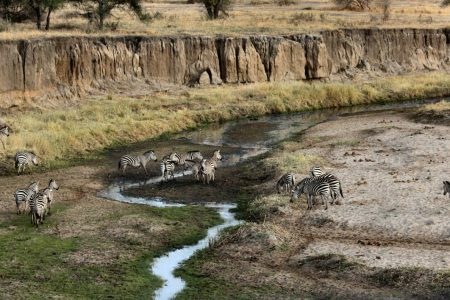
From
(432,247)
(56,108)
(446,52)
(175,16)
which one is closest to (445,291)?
(432,247)

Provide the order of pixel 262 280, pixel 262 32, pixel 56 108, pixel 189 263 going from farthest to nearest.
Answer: pixel 262 32 → pixel 56 108 → pixel 189 263 → pixel 262 280

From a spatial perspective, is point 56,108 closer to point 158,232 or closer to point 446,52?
point 158,232

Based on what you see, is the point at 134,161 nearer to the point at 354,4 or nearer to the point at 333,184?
the point at 333,184

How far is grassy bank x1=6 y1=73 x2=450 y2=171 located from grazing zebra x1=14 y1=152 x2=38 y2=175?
1062 mm

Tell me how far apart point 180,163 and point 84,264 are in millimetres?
12161

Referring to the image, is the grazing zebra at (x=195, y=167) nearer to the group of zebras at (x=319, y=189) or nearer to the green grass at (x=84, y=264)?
the green grass at (x=84, y=264)

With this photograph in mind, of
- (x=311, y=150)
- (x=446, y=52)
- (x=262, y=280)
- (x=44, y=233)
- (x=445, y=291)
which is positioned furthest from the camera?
(x=446, y=52)

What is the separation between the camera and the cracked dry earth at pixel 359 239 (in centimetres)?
1897

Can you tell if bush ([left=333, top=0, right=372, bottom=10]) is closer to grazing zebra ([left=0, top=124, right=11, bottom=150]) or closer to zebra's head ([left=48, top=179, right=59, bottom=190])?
grazing zebra ([left=0, top=124, right=11, bottom=150])

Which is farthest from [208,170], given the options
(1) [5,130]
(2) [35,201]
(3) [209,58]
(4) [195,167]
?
(3) [209,58]

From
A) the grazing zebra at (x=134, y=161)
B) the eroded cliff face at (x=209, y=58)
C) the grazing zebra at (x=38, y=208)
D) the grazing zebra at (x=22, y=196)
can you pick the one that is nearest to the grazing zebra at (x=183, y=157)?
the grazing zebra at (x=134, y=161)

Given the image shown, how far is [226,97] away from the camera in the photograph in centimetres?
4853

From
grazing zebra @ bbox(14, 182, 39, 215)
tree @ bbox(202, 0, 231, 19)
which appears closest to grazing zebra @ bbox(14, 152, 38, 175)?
grazing zebra @ bbox(14, 182, 39, 215)

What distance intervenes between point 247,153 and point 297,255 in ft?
51.1
